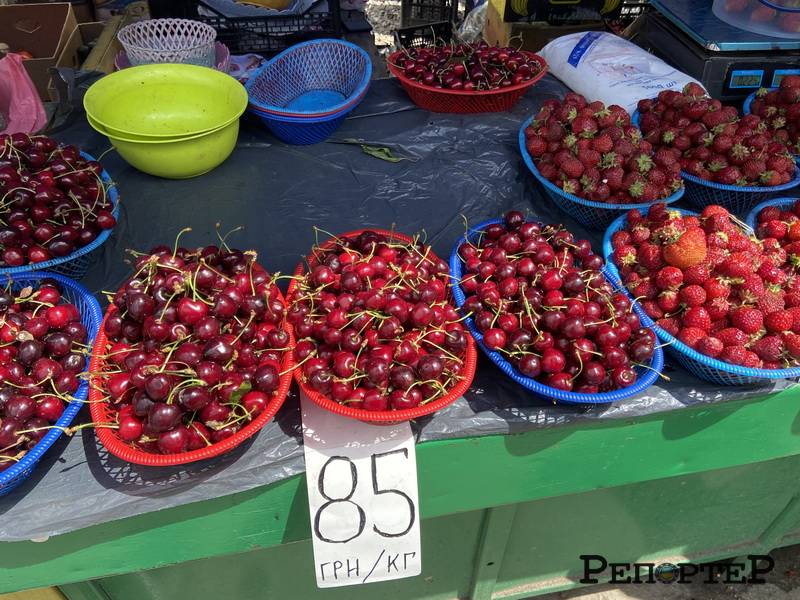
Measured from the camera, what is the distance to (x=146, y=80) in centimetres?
198

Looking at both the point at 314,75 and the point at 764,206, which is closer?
the point at 764,206

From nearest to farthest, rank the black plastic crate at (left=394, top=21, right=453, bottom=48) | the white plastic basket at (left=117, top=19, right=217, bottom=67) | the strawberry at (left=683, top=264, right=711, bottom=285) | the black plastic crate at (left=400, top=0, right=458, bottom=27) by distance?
the strawberry at (left=683, top=264, right=711, bottom=285)
the white plastic basket at (left=117, top=19, right=217, bottom=67)
the black plastic crate at (left=394, top=21, right=453, bottom=48)
the black plastic crate at (left=400, top=0, right=458, bottom=27)

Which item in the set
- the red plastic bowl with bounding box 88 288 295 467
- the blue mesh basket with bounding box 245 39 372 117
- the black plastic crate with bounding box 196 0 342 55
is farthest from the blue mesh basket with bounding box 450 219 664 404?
the black plastic crate with bounding box 196 0 342 55

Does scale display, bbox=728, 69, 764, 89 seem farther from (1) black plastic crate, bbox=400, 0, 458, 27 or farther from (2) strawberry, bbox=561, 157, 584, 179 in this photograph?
(1) black plastic crate, bbox=400, 0, 458, 27

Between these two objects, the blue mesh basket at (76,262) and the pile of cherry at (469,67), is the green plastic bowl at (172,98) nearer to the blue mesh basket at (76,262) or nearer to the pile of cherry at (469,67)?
the blue mesh basket at (76,262)

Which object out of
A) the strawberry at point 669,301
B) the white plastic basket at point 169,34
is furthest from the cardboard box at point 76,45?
the strawberry at point 669,301

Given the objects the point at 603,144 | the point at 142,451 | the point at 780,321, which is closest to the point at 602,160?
the point at 603,144

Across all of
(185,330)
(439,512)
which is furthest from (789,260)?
(185,330)

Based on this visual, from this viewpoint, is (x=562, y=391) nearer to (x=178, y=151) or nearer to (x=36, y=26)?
(x=178, y=151)

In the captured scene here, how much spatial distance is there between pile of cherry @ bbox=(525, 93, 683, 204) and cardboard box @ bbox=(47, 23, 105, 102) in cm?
277

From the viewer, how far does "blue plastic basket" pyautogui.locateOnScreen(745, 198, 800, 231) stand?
165 cm

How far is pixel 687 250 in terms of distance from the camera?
53.8 inches

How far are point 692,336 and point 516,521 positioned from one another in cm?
76

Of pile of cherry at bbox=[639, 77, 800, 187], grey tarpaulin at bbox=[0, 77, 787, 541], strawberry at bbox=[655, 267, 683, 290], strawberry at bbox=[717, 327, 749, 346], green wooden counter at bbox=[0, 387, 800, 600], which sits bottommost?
green wooden counter at bbox=[0, 387, 800, 600]
